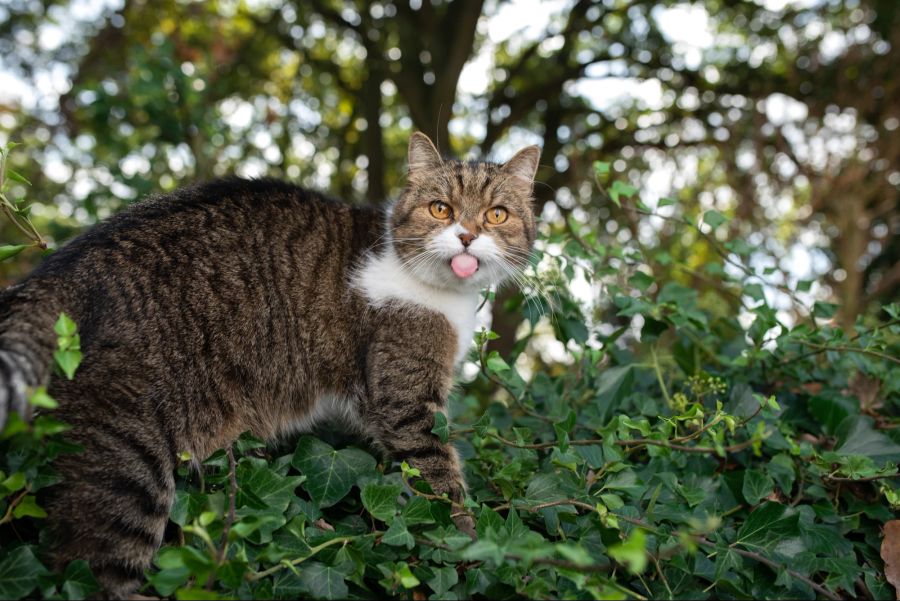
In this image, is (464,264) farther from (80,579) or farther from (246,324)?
(80,579)

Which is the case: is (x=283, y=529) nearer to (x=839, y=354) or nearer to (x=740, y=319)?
(x=839, y=354)

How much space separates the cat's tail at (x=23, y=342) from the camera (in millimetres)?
1472

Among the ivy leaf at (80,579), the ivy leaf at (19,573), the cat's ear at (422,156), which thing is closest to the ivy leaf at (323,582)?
the ivy leaf at (80,579)

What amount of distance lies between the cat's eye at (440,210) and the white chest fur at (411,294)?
24cm

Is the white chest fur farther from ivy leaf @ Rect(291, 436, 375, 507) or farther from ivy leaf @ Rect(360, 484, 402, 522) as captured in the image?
ivy leaf @ Rect(360, 484, 402, 522)

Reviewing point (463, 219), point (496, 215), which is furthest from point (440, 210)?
point (496, 215)

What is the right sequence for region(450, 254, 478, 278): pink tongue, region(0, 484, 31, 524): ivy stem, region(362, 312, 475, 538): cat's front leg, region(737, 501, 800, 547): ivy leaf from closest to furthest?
region(0, 484, 31, 524): ivy stem
region(737, 501, 800, 547): ivy leaf
region(362, 312, 475, 538): cat's front leg
region(450, 254, 478, 278): pink tongue

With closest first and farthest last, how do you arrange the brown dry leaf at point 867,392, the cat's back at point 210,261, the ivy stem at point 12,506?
1. the ivy stem at point 12,506
2. the cat's back at point 210,261
3. the brown dry leaf at point 867,392

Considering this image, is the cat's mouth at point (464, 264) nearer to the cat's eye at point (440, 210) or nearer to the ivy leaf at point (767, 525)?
the cat's eye at point (440, 210)

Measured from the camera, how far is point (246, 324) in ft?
7.50

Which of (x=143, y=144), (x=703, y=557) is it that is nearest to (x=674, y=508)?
(x=703, y=557)

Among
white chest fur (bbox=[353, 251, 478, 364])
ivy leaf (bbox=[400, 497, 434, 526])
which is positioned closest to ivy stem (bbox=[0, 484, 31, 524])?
ivy leaf (bbox=[400, 497, 434, 526])

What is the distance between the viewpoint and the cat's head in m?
2.62

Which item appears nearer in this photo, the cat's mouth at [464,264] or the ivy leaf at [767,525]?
the ivy leaf at [767,525]
